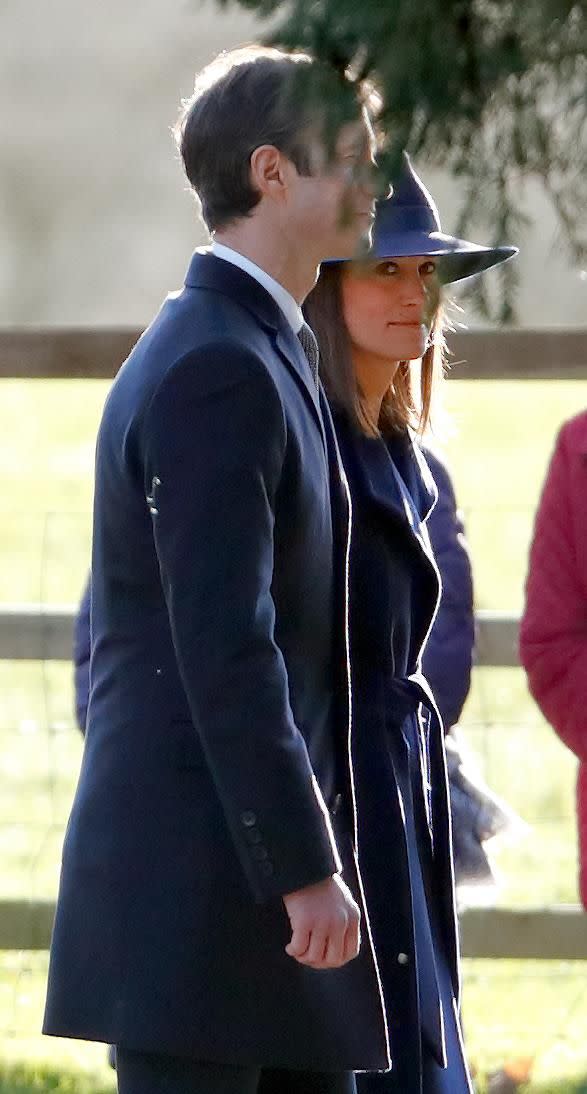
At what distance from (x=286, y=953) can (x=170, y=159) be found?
20.1 metres

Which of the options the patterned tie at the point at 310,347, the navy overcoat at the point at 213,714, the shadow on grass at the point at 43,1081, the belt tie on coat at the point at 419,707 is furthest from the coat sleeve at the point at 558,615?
the shadow on grass at the point at 43,1081

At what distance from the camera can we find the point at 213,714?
A: 2.02 m

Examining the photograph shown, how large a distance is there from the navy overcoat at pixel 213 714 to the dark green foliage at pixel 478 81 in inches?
27.5

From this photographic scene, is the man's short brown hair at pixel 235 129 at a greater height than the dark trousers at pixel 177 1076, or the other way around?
the man's short brown hair at pixel 235 129

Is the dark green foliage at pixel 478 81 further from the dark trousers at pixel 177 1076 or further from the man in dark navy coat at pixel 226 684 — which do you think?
the dark trousers at pixel 177 1076

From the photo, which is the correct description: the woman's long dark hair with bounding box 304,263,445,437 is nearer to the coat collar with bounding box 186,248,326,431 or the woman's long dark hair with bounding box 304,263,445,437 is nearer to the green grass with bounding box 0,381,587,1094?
the green grass with bounding box 0,381,587,1094

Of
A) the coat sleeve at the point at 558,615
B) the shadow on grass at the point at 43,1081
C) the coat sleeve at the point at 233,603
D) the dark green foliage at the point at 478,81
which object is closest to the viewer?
the dark green foliage at the point at 478,81

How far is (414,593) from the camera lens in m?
2.55

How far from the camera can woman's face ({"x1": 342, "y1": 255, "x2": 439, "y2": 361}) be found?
104 inches

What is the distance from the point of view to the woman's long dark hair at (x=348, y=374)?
8.57 ft

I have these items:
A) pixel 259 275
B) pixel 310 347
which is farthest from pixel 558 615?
pixel 259 275

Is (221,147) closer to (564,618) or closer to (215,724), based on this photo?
(215,724)

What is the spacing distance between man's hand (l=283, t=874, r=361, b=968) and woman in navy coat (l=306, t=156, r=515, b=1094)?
353mm

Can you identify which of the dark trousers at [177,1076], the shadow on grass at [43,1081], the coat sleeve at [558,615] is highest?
the coat sleeve at [558,615]
